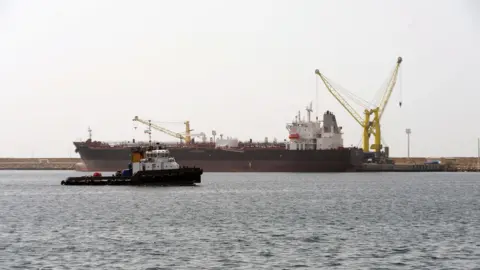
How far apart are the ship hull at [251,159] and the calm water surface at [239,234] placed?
9720 cm

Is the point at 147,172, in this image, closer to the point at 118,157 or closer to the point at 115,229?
the point at 115,229

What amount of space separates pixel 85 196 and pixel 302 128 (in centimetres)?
10043

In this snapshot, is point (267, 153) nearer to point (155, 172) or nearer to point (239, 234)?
point (155, 172)

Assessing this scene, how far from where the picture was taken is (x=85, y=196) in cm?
8769

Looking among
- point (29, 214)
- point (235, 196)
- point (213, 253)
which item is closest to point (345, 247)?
point (213, 253)

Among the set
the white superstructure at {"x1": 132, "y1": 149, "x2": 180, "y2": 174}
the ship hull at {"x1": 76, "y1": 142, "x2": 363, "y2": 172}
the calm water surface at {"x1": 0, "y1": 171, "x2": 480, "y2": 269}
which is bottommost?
the calm water surface at {"x1": 0, "y1": 171, "x2": 480, "y2": 269}

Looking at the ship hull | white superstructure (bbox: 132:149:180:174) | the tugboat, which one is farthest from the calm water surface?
the ship hull

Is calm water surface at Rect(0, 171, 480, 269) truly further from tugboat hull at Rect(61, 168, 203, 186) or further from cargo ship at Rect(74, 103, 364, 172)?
cargo ship at Rect(74, 103, 364, 172)

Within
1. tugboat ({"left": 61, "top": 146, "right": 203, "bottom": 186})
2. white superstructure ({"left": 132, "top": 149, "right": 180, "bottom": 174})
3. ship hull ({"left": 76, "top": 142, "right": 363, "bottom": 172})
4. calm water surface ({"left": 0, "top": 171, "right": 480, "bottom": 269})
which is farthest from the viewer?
ship hull ({"left": 76, "top": 142, "right": 363, "bottom": 172})

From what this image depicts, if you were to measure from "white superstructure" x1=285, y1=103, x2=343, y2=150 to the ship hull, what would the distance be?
5089 millimetres

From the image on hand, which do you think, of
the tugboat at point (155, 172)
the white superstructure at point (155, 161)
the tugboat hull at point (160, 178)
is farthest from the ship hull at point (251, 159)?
the white superstructure at point (155, 161)

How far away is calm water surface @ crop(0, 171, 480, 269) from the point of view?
3688cm

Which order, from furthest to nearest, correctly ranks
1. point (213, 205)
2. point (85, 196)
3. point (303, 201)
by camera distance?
1. point (85, 196)
2. point (303, 201)
3. point (213, 205)

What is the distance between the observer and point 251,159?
7028 inches
